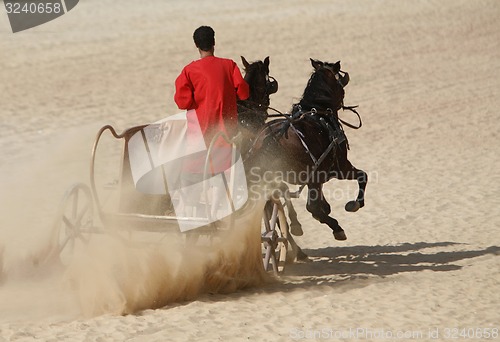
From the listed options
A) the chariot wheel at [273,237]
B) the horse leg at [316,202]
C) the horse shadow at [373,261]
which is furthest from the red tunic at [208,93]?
the horse shadow at [373,261]

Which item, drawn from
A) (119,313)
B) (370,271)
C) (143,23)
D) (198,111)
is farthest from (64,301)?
(143,23)

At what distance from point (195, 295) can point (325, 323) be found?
1.29 meters

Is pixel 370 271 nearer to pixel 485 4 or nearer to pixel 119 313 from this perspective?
pixel 119 313

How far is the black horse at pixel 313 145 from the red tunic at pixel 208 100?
105cm

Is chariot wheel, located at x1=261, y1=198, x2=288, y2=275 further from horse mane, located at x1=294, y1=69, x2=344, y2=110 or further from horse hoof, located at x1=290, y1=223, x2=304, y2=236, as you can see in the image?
horse mane, located at x1=294, y1=69, x2=344, y2=110

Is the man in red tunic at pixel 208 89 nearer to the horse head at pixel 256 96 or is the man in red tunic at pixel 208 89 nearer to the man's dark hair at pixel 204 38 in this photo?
the man's dark hair at pixel 204 38

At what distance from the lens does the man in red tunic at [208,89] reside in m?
7.57

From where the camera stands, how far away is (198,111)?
7641mm

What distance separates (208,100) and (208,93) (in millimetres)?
59

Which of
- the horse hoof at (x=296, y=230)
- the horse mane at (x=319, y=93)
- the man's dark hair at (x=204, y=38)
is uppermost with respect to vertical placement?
the man's dark hair at (x=204, y=38)

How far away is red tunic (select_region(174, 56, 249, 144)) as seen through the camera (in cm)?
757

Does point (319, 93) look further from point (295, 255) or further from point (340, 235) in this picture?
point (295, 255)

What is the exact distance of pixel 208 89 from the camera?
7.55 m

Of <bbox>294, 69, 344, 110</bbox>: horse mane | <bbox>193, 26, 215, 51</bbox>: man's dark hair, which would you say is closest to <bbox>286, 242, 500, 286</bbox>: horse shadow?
<bbox>294, 69, 344, 110</bbox>: horse mane
